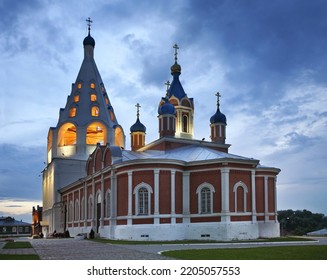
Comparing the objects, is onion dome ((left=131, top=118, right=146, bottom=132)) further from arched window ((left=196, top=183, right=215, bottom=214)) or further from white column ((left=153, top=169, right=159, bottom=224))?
arched window ((left=196, top=183, right=215, bottom=214))

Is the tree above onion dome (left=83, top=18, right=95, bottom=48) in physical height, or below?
below

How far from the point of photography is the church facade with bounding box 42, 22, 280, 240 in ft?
98.9

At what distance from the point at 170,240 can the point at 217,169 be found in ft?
17.5

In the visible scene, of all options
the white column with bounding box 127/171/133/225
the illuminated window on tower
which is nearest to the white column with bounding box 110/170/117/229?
the white column with bounding box 127/171/133/225

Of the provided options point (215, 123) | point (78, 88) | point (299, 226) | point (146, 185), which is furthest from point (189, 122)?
point (299, 226)

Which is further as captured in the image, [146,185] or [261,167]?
[261,167]

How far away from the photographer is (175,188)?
A: 31.1 m

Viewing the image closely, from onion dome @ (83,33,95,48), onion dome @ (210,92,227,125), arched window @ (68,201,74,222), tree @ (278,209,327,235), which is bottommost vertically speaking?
tree @ (278,209,327,235)

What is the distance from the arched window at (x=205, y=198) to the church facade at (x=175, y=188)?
13 millimetres

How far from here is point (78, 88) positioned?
51.0 metres

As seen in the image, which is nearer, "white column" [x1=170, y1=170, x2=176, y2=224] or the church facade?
the church facade

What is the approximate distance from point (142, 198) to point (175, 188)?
7.33ft

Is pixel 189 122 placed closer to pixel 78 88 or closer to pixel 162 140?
pixel 162 140

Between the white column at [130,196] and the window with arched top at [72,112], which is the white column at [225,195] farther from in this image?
→ the window with arched top at [72,112]
